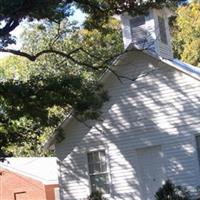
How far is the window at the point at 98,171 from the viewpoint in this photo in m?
24.1

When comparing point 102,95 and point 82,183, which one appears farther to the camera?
point 82,183

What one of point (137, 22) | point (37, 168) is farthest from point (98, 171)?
point (37, 168)

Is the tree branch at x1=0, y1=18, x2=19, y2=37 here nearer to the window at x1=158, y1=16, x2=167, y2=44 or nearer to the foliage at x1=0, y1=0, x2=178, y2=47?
the foliage at x1=0, y1=0, x2=178, y2=47

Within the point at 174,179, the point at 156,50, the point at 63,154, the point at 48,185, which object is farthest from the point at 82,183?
the point at 48,185

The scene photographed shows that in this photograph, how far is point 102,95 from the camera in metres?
21.7

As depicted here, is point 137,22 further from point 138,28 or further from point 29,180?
point 29,180

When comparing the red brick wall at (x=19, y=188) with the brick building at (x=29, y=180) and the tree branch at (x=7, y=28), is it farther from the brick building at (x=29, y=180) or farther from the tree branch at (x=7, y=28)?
the tree branch at (x=7, y=28)

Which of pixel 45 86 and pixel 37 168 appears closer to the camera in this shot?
pixel 45 86

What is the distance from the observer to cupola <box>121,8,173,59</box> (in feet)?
81.0

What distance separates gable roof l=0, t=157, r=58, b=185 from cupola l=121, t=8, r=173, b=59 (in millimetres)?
15158

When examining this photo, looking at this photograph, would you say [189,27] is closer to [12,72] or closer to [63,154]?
[12,72]

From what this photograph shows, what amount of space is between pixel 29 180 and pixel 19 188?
3.72 feet

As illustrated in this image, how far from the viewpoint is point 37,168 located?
4003 centimetres

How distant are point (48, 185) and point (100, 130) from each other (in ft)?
50.4
